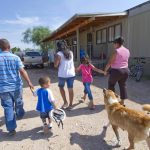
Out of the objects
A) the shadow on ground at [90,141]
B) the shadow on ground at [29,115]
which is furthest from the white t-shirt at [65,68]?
the shadow on ground at [90,141]

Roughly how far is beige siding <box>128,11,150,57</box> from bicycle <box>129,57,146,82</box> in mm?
265

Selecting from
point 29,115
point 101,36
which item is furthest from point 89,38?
point 29,115

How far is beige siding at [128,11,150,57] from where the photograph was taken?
12266 mm

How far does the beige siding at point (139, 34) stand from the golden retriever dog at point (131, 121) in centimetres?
852

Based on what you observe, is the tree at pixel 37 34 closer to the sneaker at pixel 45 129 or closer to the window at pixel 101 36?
the window at pixel 101 36

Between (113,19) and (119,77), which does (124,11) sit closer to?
(113,19)

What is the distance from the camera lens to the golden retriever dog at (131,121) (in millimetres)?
3557

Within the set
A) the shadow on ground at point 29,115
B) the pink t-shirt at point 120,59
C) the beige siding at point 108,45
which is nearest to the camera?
the shadow on ground at point 29,115

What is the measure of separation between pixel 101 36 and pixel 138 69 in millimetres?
6928

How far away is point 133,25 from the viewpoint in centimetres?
1346

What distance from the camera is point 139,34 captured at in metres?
12.9

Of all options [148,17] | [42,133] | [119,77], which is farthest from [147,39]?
[42,133]

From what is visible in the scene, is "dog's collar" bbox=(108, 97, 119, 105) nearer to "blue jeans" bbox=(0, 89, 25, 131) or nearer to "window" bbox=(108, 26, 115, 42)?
"blue jeans" bbox=(0, 89, 25, 131)

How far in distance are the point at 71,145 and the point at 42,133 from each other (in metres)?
0.83
